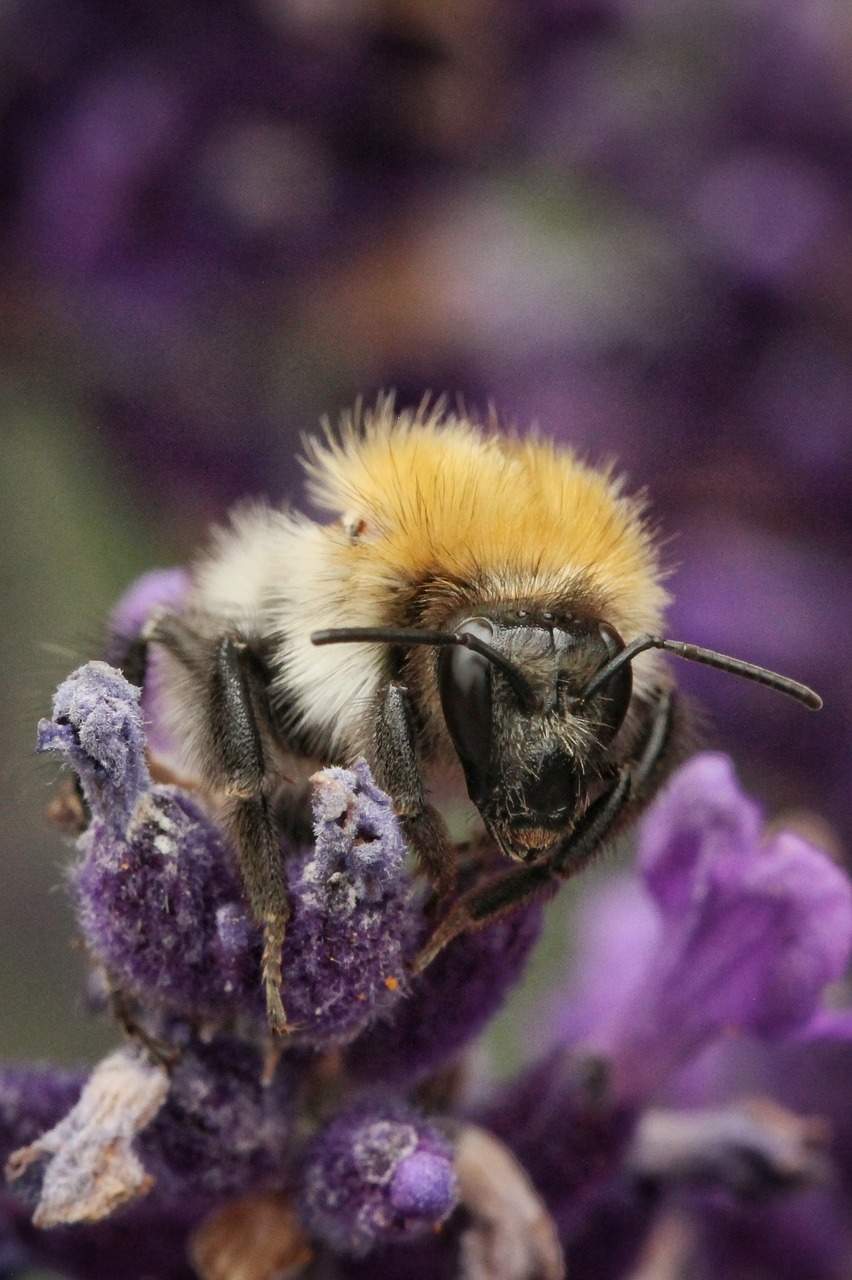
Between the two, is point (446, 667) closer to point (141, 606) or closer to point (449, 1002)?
point (449, 1002)

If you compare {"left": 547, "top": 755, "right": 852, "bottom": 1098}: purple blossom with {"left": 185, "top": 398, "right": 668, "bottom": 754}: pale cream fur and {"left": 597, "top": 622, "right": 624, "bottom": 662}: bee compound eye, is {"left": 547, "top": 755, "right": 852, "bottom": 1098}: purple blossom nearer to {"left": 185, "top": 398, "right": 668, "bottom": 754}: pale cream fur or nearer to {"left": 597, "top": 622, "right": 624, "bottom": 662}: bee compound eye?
{"left": 185, "top": 398, "right": 668, "bottom": 754}: pale cream fur

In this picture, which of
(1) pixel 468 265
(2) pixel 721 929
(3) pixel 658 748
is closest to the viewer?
(3) pixel 658 748

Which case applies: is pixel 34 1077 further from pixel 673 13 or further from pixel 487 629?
pixel 673 13

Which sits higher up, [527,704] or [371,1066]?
[527,704]

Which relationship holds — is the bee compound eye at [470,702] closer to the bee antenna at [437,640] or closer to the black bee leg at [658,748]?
the bee antenna at [437,640]

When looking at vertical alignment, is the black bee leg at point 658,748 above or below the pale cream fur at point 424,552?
below

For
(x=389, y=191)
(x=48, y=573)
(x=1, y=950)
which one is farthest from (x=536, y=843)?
(x=1, y=950)

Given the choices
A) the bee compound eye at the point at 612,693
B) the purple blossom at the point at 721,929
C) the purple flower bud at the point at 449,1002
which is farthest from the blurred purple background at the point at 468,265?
the bee compound eye at the point at 612,693

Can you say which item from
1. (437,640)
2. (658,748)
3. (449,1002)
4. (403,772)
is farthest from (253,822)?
(658,748)
